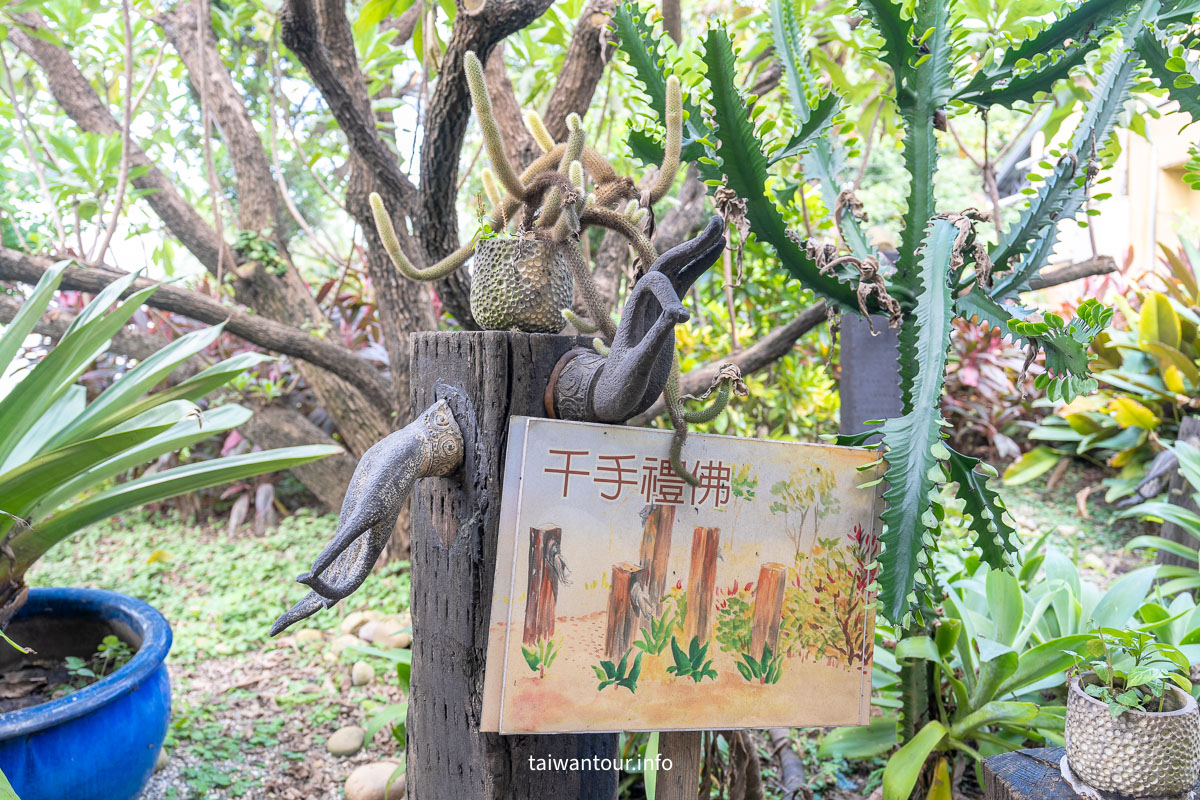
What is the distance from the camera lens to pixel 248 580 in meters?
2.76

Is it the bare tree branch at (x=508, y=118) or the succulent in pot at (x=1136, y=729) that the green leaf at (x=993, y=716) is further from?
the bare tree branch at (x=508, y=118)

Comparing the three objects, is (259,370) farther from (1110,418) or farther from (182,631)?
(1110,418)

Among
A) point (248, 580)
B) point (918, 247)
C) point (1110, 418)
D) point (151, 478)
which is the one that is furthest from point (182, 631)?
point (1110, 418)

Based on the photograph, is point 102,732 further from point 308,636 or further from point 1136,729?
point 1136,729

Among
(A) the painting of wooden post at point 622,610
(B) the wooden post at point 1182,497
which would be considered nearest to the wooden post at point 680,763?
(A) the painting of wooden post at point 622,610

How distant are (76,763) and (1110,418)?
3.61 m

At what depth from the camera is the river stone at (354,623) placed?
7.52ft

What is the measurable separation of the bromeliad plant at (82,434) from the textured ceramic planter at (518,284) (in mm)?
786

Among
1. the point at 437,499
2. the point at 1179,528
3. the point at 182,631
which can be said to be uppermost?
the point at 437,499

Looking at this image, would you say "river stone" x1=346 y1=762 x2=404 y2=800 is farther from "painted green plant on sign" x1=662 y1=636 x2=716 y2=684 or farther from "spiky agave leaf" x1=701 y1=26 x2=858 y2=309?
"spiky agave leaf" x1=701 y1=26 x2=858 y2=309

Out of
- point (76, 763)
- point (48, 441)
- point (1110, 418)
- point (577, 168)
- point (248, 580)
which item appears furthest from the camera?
point (1110, 418)

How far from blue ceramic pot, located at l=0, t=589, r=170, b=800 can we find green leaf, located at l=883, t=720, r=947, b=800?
1.28 meters

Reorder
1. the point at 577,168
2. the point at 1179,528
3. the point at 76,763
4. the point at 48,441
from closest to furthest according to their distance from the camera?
the point at 577,168 < the point at 76,763 < the point at 48,441 < the point at 1179,528

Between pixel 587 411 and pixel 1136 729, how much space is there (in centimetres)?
79
